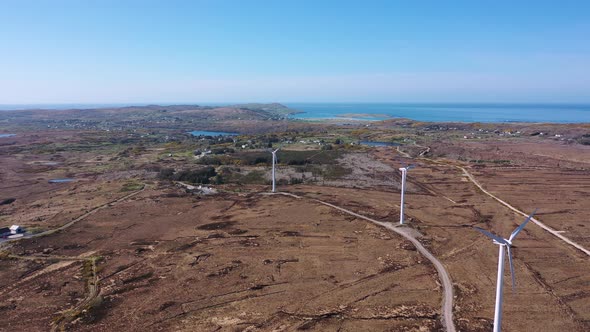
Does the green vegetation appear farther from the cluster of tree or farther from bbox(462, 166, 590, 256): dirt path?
bbox(462, 166, 590, 256): dirt path

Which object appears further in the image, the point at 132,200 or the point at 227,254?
the point at 132,200

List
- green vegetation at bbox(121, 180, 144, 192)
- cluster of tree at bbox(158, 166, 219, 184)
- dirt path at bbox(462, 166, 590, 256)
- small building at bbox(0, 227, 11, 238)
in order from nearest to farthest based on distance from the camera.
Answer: dirt path at bbox(462, 166, 590, 256), small building at bbox(0, 227, 11, 238), green vegetation at bbox(121, 180, 144, 192), cluster of tree at bbox(158, 166, 219, 184)

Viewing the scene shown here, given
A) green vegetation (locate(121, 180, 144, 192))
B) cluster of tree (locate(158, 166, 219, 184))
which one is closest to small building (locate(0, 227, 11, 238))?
green vegetation (locate(121, 180, 144, 192))

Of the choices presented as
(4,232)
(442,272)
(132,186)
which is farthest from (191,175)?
(442,272)

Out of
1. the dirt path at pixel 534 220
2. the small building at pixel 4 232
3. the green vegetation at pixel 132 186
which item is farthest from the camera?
A: the green vegetation at pixel 132 186

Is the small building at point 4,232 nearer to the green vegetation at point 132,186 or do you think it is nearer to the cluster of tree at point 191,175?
the green vegetation at point 132,186

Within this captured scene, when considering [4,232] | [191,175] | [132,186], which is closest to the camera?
A: [4,232]

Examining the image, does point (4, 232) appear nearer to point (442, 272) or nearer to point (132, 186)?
point (132, 186)

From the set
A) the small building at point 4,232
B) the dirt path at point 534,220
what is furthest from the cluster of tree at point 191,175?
the dirt path at point 534,220

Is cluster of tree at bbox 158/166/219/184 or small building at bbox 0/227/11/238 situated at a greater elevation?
cluster of tree at bbox 158/166/219/184

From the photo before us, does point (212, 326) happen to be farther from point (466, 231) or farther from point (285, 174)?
point (285, 174)

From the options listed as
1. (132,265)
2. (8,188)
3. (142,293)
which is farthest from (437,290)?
(8,188)
